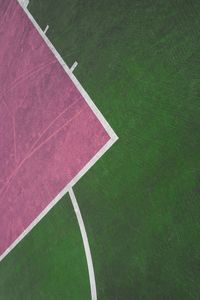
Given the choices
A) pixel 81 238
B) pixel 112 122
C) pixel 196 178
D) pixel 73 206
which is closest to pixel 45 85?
pixel 112 122

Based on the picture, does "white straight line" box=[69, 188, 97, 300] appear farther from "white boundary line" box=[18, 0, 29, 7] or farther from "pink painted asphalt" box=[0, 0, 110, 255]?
"white boundary line" box=[18, 0, 29, 7]

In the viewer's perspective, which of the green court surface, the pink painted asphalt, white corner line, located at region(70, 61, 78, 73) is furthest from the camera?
white corner line, located at region(70, 61, 78, 73)

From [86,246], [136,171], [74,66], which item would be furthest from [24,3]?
[86,246]

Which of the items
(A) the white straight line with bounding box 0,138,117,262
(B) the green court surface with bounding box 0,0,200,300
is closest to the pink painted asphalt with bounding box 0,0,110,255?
(A) the white straight line with bounding box 0,138,117,262

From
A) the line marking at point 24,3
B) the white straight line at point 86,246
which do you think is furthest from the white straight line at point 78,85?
the white straight line at point 86,246

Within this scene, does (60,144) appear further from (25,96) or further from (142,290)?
(142,290)

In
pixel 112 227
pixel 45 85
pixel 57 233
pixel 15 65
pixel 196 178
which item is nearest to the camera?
pixel 196 178

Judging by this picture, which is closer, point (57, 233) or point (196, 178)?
point (196, 178)
